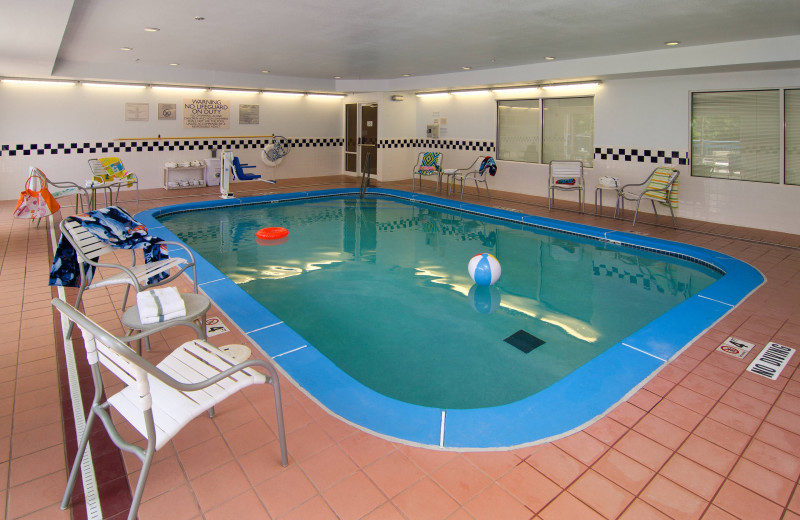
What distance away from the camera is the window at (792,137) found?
19.9 feet

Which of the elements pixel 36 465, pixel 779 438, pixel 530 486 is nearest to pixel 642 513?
pixel 530 486

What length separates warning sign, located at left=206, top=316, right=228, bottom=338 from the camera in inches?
125

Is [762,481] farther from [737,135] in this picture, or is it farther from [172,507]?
[737,135]

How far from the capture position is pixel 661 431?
2262 millimetres

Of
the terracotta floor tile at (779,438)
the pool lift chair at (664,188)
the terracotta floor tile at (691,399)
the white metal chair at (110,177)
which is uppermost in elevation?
the white metal chair at (110,177)

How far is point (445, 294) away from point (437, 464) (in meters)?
2.54

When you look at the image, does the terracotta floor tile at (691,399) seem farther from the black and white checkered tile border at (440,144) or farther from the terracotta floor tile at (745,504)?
the black and white checkered tile border at (440,144)

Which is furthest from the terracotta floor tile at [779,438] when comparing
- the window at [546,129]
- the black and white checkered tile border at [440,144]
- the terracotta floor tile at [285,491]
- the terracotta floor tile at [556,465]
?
the black and white checkered tile border at [440,144]

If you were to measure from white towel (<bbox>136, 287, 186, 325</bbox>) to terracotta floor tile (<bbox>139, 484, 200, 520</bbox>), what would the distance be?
0.91m

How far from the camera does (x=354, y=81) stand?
1088 cm

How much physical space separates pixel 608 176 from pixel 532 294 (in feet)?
14.5

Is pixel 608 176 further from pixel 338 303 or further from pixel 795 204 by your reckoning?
pixel 338 303

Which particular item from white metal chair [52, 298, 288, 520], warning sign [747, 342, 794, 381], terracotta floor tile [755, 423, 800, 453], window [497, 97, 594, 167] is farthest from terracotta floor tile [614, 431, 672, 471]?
window [497, 97, 594, 167]

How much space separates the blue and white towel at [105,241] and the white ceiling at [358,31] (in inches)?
67.3
